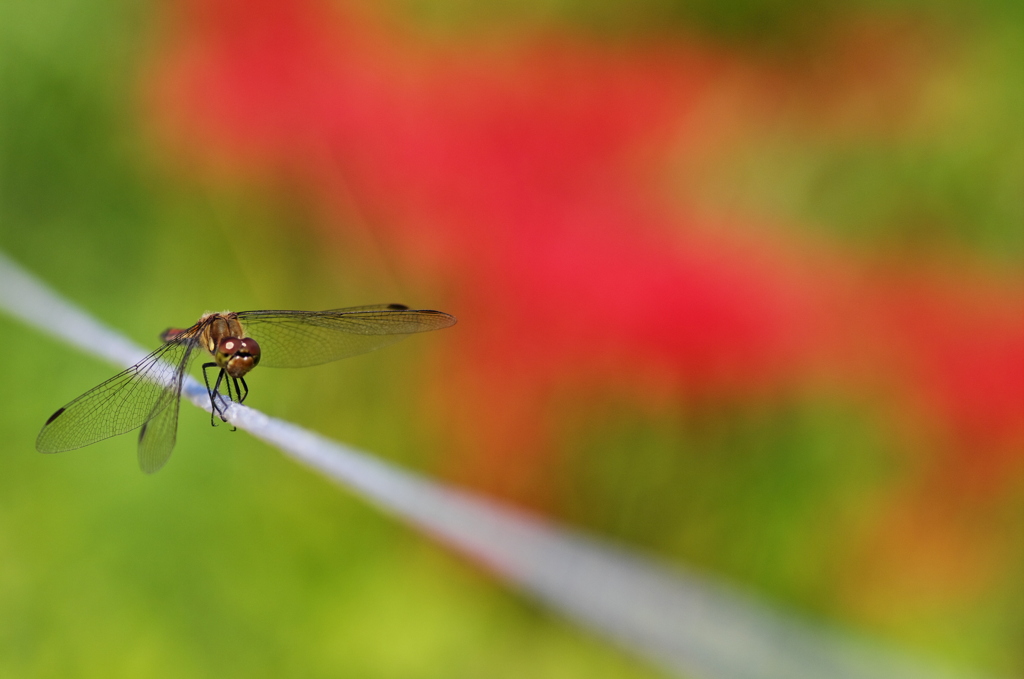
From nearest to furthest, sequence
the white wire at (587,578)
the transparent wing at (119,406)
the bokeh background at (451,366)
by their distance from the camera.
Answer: the white wire at (587,578)
the transparent wing at (119,406)
the bokeh background at (451,366)

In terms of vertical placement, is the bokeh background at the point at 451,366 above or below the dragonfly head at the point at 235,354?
below

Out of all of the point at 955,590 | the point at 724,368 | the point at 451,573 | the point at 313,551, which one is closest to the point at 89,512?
the point at 313,551

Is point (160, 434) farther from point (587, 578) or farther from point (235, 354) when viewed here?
point (587, 578)

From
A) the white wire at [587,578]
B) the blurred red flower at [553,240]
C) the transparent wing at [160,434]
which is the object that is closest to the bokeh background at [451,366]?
the blurred red flower at [553,240]

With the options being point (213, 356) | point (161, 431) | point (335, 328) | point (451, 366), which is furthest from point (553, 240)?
point (161, 431)

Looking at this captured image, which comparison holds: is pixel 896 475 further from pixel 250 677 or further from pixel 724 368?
pixel 250 677

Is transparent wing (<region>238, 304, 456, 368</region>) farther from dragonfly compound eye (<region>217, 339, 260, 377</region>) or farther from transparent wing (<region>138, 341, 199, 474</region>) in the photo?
transparent wing (<region>138, 341, 199, 474</region>)

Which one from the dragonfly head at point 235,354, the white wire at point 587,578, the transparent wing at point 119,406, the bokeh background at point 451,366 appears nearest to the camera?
the white wire at point 587,578

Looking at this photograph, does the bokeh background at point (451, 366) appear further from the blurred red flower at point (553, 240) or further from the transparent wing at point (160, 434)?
the transparent wing at point (160, 434)
